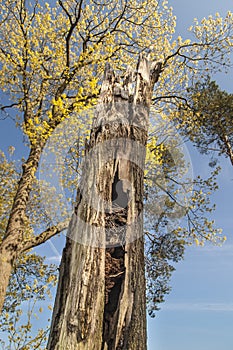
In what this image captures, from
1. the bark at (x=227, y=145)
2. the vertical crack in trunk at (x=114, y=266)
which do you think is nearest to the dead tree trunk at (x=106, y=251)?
the vertical crack in trunk at (x=114, y=266)

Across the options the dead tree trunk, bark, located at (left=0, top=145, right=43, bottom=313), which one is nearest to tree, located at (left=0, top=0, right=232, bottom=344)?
bark, located at (left=0, top=145, right=43, bottom=313)

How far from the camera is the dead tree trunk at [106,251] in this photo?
2.01 meters

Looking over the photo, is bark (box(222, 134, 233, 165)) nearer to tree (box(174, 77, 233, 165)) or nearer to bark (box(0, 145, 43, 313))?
tree (box(174, 77, 233, 165))

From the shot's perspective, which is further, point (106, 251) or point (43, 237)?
point (43, 237)

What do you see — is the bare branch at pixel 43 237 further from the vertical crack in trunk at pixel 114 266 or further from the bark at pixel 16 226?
the vertical crack in trunk at pixel 114 266

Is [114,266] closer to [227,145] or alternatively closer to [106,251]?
[106,251]

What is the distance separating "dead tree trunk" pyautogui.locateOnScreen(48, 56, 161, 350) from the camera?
2.01 metres

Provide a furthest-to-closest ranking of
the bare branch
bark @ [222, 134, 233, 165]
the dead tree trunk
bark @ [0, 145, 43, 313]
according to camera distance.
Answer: bark @ [222, 134, 233, 165] < the bare branch < bark @ [0, 145, 43, 313] < the dead tree trunk

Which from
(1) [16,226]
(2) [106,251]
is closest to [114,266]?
(2) [106,251]

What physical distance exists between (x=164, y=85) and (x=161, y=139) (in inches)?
113

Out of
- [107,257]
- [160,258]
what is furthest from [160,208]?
[107,257]

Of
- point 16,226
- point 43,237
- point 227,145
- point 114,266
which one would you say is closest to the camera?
point 114,266

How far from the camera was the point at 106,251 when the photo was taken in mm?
2303

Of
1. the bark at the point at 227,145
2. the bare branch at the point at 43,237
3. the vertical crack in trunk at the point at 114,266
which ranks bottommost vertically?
the vertical crack in trunk at the point at 114,266
